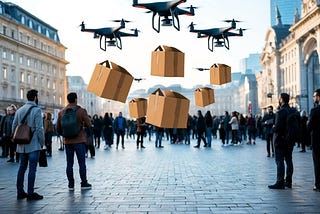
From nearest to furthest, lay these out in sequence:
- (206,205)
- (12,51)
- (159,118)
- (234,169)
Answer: (159,118), (206,205), (234,169), (12,51)

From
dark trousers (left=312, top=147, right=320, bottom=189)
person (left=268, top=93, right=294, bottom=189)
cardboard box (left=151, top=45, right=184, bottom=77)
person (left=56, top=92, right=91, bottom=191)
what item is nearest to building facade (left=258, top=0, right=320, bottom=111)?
person (left=268, top=93, right=294, bottom=189)

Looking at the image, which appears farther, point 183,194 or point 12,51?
point 12,51

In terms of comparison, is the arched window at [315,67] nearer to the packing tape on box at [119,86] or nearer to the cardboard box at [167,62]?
the cardboard box at [167,62]

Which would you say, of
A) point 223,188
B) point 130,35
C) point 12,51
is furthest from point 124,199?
point 12,51

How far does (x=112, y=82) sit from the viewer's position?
3.26m

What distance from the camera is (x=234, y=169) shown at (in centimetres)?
1334

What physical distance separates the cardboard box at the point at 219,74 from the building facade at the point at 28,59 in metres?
59.4

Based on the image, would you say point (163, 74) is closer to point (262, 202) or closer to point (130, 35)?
point (130, 35)

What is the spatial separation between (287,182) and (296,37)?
67.8 meters

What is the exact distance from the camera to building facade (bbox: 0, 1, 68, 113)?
70.9m

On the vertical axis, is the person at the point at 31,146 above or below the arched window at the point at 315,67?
below

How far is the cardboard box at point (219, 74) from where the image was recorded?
3830mm

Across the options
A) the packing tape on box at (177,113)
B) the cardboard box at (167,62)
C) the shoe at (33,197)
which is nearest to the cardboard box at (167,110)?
the packing tape on box at (177,113)

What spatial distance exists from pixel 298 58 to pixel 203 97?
72.5 m
